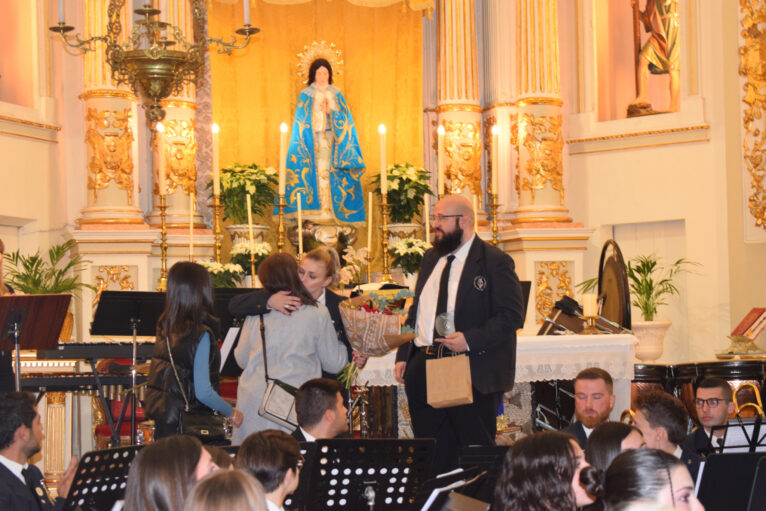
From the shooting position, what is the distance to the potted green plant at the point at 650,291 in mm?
12266

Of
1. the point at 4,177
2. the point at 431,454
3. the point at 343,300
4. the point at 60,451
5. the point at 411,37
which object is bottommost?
the point at 60,451

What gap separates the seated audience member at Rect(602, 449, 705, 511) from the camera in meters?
3.55

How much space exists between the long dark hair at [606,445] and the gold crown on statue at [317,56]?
9.61m

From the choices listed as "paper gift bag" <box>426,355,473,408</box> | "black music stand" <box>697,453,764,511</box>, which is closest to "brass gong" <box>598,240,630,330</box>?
"paper gift bag" <box>426,355,473,408</box>

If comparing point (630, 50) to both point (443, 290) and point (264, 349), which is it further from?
point (264, 349)

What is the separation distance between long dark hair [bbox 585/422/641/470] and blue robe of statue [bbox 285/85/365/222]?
868 centimetres

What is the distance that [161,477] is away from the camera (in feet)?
12.0

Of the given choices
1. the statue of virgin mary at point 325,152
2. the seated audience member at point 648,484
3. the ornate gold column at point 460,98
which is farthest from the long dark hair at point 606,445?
the statue of virgin mary at point 325,152

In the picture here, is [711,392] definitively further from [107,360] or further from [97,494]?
[107,360]

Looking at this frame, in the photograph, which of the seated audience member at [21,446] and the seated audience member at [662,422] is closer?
the seated audience member at [21,446]

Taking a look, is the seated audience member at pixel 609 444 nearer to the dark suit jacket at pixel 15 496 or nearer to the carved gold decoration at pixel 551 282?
the dark suit jacket at pixel 15 496

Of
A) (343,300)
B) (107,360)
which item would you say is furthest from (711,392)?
(107,360)

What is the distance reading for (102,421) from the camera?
9664mm

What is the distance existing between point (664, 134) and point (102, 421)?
7210 millimetres
